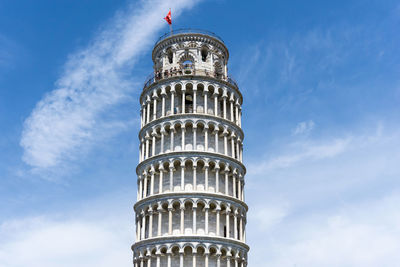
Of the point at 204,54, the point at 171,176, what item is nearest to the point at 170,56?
the point at 204,54

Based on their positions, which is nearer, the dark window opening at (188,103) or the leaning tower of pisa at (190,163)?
the leaning tower of pisa at (190,163)

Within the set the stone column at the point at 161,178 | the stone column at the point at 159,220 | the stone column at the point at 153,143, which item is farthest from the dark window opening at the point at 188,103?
the stone column at the point at 159,220

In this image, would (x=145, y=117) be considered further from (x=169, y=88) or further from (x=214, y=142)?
(x=214, y=142)

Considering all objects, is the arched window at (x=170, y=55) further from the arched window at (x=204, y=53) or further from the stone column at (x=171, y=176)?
the stone column at (x=171, y=176)

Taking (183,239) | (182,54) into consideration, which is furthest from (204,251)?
(182,54)

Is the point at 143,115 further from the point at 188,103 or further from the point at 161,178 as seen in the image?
the point at 161,178

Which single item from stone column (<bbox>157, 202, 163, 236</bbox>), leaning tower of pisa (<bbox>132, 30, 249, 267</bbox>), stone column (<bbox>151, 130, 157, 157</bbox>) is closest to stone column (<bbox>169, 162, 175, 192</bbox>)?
leaning tower of pisa (<bbox>132, 30, 249, 267</bbox>)

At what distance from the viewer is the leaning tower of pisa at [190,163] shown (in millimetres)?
46969

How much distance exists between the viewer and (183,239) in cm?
4625

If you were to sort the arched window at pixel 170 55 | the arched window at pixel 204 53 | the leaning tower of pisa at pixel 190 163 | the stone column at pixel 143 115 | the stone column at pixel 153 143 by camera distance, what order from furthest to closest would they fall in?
the arched window at pixel 170 55, the arched window at pixel 204 53, the stone column at pixel 143 115, the stone column at pixel 153 143, the leaning tower of pisa at pixel 190 163

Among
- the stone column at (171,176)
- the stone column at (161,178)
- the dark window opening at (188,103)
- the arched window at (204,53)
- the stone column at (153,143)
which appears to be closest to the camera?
the stone column at (171,176)

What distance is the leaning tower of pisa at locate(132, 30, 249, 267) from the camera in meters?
47.0

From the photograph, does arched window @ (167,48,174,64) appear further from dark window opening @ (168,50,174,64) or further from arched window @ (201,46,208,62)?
arched window @ (201,46,208,62)

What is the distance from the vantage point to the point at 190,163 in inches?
1982
